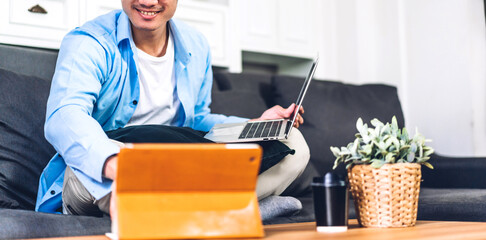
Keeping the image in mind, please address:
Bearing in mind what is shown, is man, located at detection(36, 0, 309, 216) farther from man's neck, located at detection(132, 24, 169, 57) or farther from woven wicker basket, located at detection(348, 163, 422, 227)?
woven wicker basket, located at detection(348, 163, 422, 227)

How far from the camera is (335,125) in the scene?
222 centimetres

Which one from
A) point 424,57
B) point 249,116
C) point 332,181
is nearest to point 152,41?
point 249,116

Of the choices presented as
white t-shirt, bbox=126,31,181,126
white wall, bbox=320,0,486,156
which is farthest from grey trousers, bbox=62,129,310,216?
white wall, bbox=320,0,486,156

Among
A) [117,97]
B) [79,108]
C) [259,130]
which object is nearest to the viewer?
[79,108]

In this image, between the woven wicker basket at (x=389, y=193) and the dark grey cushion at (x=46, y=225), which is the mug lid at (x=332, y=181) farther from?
the dark grey cushion at (x=46, y=225)

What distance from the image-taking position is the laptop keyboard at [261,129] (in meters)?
1.23

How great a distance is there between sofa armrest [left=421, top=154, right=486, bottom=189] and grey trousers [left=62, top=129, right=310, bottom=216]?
2.90 ft

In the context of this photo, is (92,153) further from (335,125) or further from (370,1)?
(370,1)

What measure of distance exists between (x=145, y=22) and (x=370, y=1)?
6.63 ft

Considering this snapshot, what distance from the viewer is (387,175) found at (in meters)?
1.05

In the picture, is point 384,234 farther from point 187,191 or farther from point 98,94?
point 98,94

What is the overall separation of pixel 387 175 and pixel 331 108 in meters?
1.25

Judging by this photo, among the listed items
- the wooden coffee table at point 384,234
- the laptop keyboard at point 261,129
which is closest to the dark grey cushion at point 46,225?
the wooden coffee table at point 384,234

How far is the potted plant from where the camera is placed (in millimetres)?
1058
